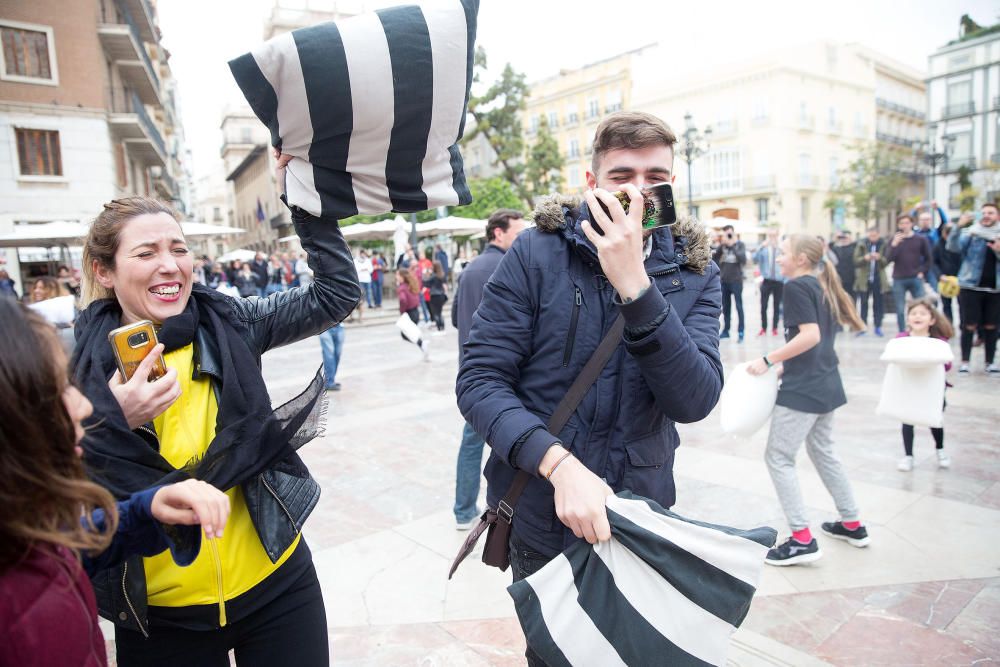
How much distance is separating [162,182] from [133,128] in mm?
10714

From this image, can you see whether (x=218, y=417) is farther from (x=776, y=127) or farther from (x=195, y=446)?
(x=776, y=127)

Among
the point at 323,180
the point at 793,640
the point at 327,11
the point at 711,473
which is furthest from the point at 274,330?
the point at 327,11

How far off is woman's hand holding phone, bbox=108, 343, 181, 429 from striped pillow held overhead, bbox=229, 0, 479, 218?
57 centimetres

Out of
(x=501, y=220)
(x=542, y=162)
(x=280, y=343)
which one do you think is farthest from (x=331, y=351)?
(x=542, y=162)

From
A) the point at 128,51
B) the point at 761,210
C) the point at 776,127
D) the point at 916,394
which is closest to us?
the point at 916,394

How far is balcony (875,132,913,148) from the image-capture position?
5219 centimetres

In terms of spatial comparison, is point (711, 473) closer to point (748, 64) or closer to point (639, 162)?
point (639, 162)

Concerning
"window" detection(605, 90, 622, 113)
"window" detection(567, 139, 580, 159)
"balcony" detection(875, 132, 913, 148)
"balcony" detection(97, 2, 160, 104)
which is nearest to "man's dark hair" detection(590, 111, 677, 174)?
"balcony" detection(97, 2, 160, 104)

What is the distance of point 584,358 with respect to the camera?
5.52ft

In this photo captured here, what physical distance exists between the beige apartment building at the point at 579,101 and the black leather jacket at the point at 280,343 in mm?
46898

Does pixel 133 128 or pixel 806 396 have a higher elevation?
pixel 133 128

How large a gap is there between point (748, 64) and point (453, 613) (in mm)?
48473

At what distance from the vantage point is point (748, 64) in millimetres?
44031

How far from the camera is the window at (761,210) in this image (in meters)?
44.6
